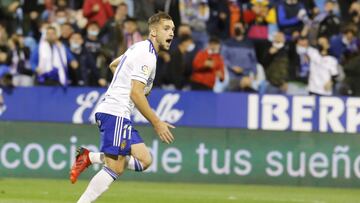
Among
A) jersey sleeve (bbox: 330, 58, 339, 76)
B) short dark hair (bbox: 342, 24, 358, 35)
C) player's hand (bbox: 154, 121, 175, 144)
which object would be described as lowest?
player's hand (bbox: 154, 121, 175, 144)

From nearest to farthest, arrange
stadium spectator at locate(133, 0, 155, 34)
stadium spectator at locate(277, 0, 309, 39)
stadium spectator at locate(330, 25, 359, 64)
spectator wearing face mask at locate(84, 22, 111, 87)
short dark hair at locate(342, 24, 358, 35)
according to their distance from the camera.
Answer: spectator wearing face mask at locate(84, 22, 111, 87) < stadium spectator at locate(330, 25, 359, 64) < short dark hair at locate(342, 24, 358, 35) < stadium spectator at locate(277, 0, 309, 39) < stadium spectator at locate(133, 0, 155, 34)

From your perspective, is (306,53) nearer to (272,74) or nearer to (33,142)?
(272,74)

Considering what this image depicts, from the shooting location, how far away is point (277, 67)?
19906mm

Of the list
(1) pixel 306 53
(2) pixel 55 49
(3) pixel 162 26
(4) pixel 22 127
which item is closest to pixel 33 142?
(4) pixel 22 127

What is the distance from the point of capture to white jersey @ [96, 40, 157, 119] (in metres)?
10.4

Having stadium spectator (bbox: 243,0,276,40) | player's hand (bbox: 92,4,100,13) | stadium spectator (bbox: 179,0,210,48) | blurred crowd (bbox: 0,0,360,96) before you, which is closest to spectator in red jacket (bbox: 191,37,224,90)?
blurred crowd (bbox: 0,0,360,96)

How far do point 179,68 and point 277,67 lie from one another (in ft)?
6.40

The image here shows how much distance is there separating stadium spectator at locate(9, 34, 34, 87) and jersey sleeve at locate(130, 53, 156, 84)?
904 centimetres

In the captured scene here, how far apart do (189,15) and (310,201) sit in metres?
6.62

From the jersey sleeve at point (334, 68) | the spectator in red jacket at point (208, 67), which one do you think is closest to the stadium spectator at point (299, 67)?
the jersey sleeve at point (334, 68)

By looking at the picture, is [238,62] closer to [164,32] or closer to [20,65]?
[20,65]

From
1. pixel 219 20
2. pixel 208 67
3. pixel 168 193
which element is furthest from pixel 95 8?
pixel 168 193

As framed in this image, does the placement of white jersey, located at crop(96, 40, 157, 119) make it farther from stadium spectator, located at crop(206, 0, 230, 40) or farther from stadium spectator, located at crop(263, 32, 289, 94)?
stadium spectator, located at crop(206, 0, 230, 40)

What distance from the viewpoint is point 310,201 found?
15.3 m
